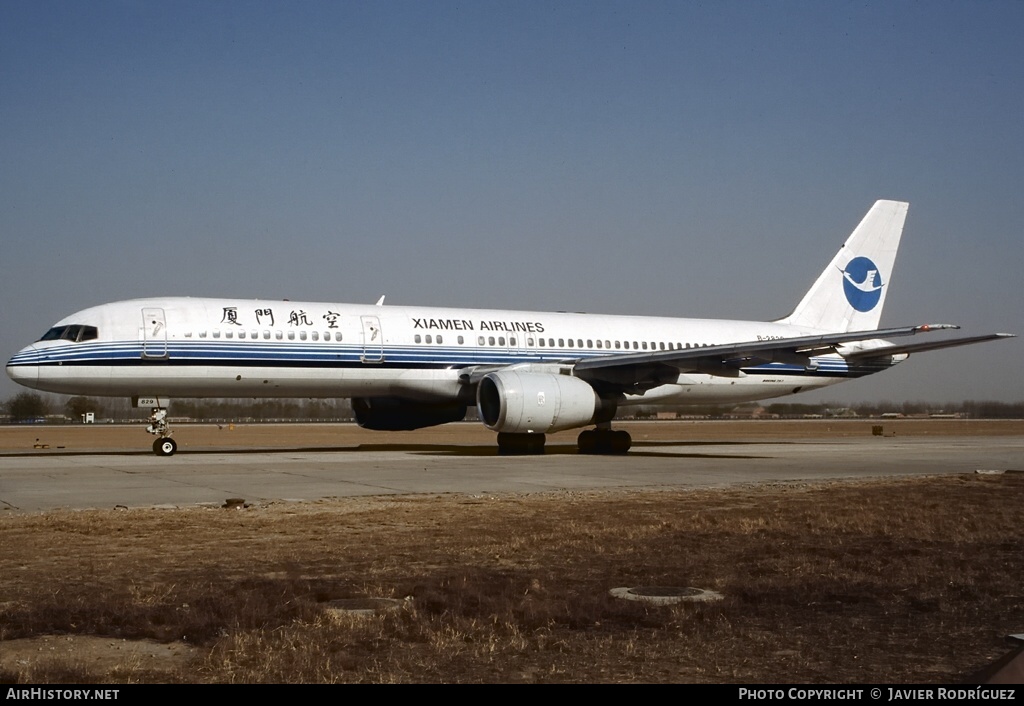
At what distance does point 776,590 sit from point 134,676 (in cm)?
435

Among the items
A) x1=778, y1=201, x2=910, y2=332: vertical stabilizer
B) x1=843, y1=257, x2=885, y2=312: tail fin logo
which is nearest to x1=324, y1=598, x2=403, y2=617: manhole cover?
x1=778, y1=201, x2=910, y2=332: vertical stabilizer

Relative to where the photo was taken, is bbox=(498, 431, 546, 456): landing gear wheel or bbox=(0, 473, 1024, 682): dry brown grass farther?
bbox=(498, 431, 546, 456): landing gear wheel

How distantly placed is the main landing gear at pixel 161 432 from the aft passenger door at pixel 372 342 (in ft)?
16.3

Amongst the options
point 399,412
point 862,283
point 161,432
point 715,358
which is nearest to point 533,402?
point 715,358

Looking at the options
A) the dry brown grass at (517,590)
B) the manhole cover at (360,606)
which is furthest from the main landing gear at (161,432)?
the manhole cover at (360,606)

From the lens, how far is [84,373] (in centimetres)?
2252

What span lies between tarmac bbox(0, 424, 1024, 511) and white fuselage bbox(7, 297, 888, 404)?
69.8 inches

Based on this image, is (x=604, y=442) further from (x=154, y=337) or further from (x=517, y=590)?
(x=517, y=590)

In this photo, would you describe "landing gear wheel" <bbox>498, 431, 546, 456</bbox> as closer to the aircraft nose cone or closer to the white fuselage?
the white fuselage

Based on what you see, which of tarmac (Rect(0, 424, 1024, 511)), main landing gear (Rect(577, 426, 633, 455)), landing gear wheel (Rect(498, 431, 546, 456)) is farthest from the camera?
main landing gear (Rect(577, 426, 633, 455))

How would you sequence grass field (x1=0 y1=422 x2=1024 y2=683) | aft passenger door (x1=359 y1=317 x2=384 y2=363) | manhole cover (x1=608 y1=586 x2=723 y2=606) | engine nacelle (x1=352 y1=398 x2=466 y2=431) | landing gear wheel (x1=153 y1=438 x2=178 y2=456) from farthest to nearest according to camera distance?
engine nacelle (x1=352 y1=398 x2=466 y2=431) → aft passenger door (x1=359 y1=317 x2=384 y2=363) → landing gear wheel (x1=153 y1=438 x2=178 y2=456) → manhole cover (x1=608 y1=586 x2=723 y2=606) → grass field (x1=0 y1=422 x2=1024 y2=683)

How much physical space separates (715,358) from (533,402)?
4983mm

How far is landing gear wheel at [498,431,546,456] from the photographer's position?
2567 centimetres

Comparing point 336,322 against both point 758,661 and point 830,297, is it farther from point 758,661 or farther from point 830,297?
point 758,661
